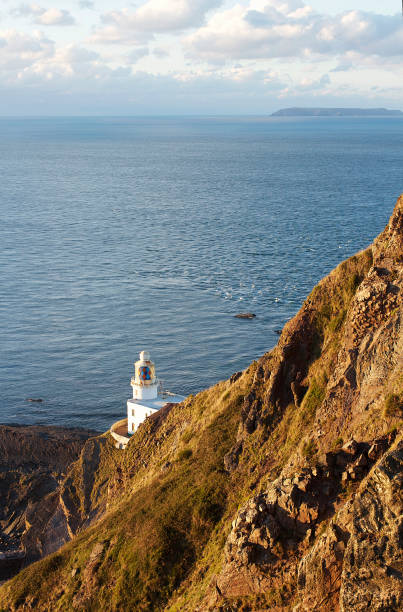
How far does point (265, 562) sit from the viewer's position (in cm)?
2200

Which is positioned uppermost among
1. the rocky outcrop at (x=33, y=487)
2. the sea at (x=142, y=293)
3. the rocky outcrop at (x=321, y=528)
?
the rocky outcrop at (x=321, y=528)

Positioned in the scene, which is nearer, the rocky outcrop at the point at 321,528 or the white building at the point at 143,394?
the rocky outcrop at the point at 321,528

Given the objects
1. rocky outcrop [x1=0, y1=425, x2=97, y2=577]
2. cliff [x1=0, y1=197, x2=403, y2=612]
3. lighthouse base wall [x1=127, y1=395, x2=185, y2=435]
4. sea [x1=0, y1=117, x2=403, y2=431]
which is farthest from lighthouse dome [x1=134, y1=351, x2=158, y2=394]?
sea [x1=0, y1=117, x2=403, y2=431]

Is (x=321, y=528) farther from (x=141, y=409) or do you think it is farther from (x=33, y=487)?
(x=33, y=487)

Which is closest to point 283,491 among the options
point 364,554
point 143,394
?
point 364,554

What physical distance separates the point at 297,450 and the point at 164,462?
585 inches

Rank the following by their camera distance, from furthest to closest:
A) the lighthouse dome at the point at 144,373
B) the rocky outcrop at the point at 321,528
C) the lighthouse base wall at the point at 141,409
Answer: the lighthouse dome at the point at 144,373 < the lighthouse base wall at the point at 141,409 < the rocky outcrop at the point at 321,528

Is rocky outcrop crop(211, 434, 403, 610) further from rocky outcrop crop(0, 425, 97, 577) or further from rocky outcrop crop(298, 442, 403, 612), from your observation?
rocky outcrop crop(0, 425, 97, 577)

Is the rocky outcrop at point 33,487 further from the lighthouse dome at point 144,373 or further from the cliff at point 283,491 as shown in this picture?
the cliff at point 283,491

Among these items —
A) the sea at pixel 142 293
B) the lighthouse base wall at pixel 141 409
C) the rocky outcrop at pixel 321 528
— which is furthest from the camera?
the sea at pixel 142 293

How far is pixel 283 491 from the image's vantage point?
22203 millimetres

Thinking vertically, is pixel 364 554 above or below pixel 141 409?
above

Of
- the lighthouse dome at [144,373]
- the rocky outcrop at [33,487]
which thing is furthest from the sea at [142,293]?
the lighthouse dome at [144,373]

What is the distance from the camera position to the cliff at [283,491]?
19.0 meters
